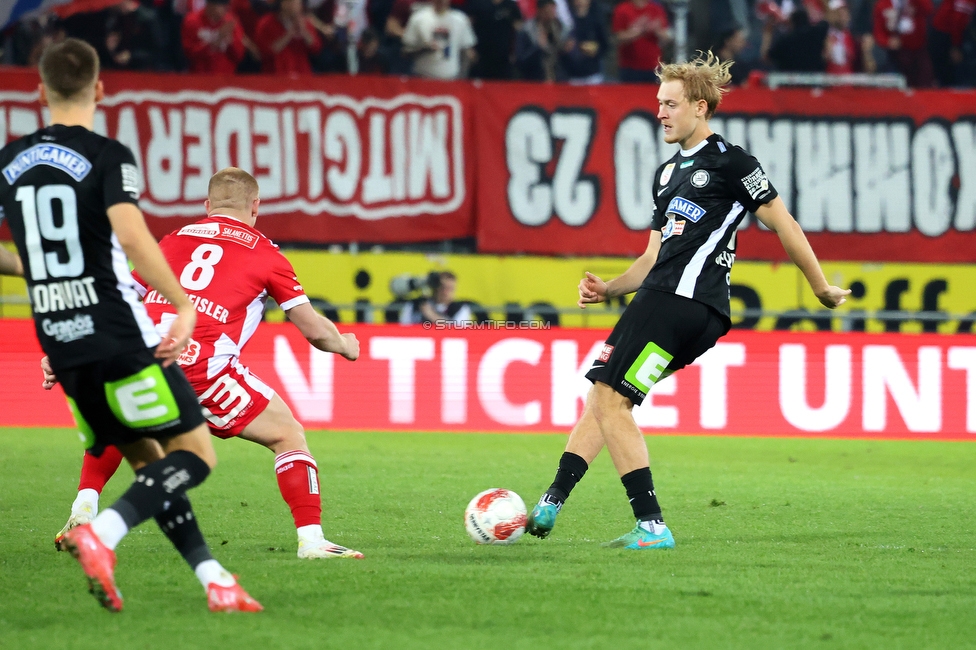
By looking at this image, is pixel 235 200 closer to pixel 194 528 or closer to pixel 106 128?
pixel 194 528

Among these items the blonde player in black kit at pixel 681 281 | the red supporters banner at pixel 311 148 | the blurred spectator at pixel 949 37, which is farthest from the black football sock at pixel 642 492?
the blurred spectator at pixel 949 37

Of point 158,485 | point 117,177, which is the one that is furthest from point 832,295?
point 117,177

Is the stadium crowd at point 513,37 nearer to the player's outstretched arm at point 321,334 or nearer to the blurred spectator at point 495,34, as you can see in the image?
the blurred spectator at point 495,34

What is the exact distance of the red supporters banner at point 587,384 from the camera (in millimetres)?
12945

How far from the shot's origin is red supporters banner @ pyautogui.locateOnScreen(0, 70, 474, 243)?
45.8ft

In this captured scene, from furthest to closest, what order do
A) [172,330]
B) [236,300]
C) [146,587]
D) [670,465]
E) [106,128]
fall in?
[106,128] < [670,465] < [236,300] < [146,587] < [172,330]

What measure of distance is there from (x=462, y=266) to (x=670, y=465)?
4.17 metres

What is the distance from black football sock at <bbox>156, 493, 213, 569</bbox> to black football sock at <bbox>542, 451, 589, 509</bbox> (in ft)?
7.04

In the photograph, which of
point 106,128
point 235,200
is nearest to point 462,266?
point 106,128

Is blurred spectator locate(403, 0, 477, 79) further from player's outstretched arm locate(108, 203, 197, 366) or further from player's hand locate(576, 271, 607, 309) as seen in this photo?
player's outstretched arm locate(108, 203, 197, 366)

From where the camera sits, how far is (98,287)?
4641mm

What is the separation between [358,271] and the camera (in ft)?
45.9

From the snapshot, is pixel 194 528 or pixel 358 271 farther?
pixel 358 271

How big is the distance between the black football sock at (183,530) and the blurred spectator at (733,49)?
11.9 meters
